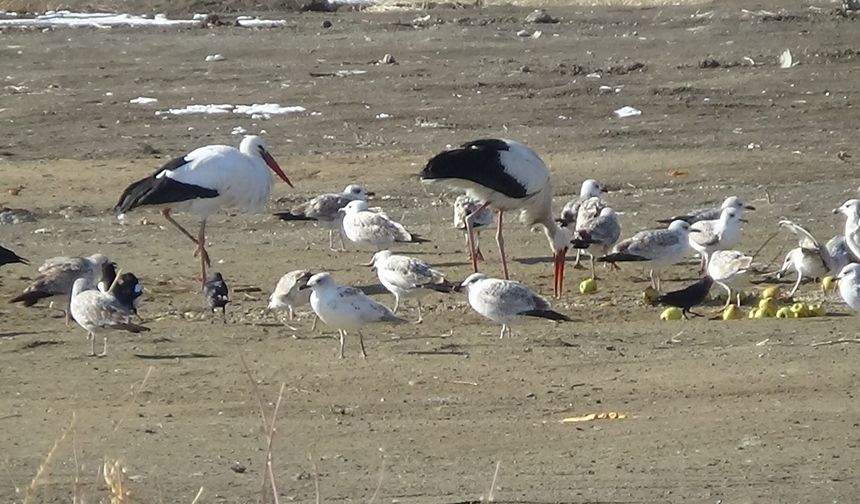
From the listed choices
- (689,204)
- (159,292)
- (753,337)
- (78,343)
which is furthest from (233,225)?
(753,337)

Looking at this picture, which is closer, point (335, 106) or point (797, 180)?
point (797, 180)

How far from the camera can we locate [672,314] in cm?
1259

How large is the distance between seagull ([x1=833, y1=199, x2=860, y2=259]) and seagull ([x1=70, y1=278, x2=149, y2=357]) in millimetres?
5411

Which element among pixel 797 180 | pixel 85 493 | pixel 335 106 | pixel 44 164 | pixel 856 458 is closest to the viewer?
pixel 85 493

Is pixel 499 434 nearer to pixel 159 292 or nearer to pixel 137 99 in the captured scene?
pixel 159 292

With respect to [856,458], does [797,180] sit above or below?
below

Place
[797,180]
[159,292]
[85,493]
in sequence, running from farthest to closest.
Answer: [797,180] < [159,292] < [85,493]

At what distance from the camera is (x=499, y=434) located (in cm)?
904

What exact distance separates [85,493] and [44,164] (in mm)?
12991

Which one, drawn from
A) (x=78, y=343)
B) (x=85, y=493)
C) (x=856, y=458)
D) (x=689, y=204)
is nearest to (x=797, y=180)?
(x=689, y=204)

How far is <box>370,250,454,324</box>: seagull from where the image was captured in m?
12.4

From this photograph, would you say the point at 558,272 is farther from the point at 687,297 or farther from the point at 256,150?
the point at 256,150

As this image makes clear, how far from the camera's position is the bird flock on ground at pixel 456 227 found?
37.7ft

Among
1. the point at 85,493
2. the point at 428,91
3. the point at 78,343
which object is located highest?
the point at 85,493
